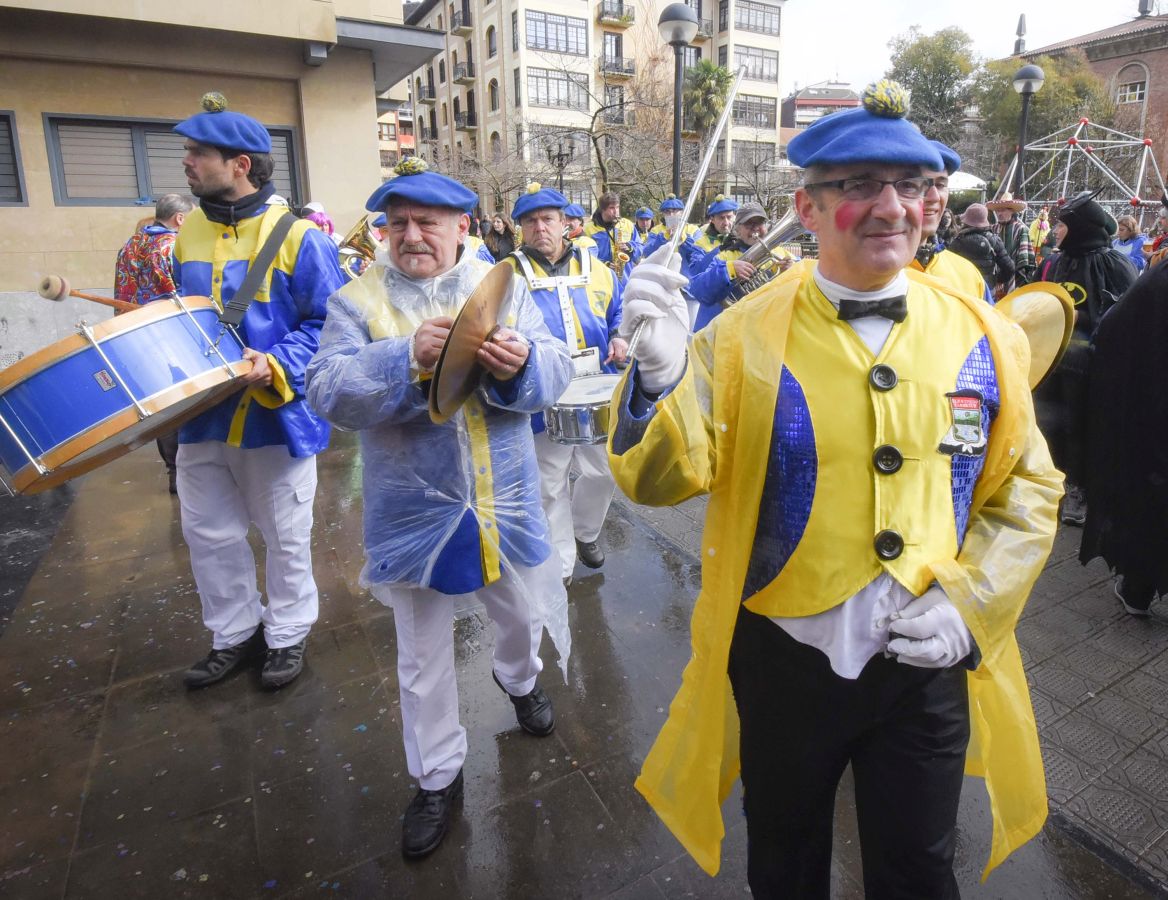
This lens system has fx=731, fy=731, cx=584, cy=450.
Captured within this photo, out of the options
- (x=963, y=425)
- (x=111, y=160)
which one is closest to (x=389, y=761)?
(x=963, y=425)

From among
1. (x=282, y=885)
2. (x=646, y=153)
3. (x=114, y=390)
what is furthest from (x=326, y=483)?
(x=646, y=153)

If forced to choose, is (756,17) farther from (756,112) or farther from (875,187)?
(875,187)

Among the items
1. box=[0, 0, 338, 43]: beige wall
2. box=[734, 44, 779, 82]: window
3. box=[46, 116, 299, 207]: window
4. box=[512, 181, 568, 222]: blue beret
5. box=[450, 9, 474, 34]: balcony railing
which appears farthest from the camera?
box=[734, 44, 779, 82]: window

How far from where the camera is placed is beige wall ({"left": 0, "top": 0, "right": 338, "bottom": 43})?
27.6 feet

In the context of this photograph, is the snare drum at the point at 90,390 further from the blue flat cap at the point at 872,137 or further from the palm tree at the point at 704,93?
the palm tree at the point at 704,93

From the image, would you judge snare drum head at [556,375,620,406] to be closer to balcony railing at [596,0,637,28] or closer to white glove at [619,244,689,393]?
white glove at [619,244,689,393]

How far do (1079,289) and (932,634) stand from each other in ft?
14.8

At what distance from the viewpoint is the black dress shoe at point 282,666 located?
132 inches

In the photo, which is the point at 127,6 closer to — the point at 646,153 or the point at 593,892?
the point at 593,892

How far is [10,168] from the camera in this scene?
29.3 feet

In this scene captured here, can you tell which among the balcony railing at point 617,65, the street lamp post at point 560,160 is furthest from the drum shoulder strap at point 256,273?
the balcony railing at point 617,65

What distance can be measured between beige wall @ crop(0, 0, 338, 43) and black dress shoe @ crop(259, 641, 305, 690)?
346 inches

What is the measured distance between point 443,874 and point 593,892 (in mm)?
496

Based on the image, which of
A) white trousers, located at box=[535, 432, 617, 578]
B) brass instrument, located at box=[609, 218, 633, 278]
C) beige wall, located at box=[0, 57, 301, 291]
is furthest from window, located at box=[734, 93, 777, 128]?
white trousers, located at box=[535, 432, 617, 578]
